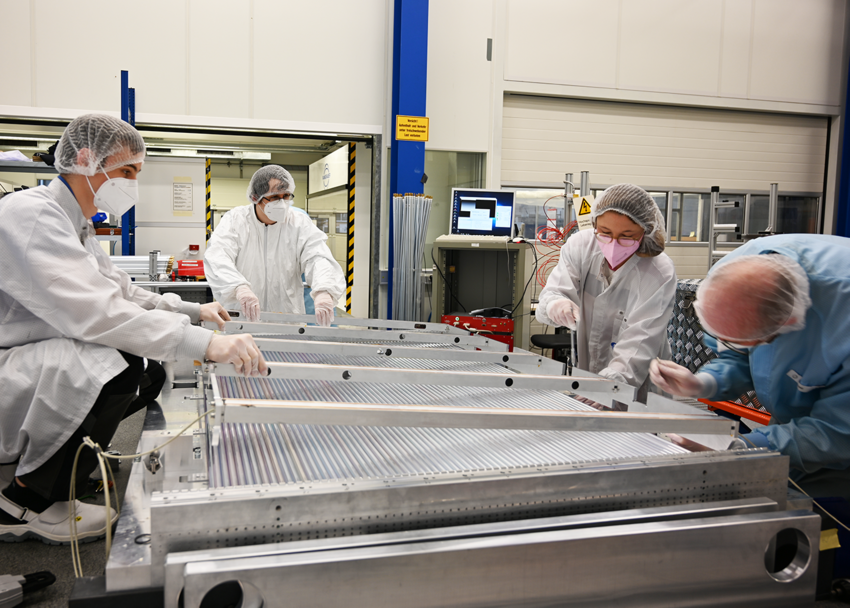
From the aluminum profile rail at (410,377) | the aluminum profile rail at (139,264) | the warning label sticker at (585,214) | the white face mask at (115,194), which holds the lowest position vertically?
the aluminum profile rail at (410,377)

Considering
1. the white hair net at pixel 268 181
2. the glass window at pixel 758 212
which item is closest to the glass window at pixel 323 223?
the white hair net at pixel 268 181

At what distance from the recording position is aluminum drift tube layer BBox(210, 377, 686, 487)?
110cm

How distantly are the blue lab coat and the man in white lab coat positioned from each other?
55.7 inches

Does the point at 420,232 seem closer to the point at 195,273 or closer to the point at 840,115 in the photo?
the point at 195,273

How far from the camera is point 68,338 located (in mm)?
1898

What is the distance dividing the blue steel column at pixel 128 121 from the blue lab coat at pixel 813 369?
4.96 m

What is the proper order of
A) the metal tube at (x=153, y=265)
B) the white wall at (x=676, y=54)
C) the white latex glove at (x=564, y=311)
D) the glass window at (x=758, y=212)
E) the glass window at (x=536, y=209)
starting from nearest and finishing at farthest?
the white latex glove at (x=564, y=311) → the metal tube at (x=153, y=265) → the white wall at (x=676, y=54) → the glass window at (x=536, y=209) → the glass window at (x=758, y=212)

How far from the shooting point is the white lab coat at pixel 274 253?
3225 millimetres

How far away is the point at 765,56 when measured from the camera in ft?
21.9

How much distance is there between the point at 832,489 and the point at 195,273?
4.31 metres

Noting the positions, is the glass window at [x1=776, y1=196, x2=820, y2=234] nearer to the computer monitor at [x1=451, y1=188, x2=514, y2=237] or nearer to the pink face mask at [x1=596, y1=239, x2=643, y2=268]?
the computer monitor at [x1=451, y1=188, x2=514, y2=237]

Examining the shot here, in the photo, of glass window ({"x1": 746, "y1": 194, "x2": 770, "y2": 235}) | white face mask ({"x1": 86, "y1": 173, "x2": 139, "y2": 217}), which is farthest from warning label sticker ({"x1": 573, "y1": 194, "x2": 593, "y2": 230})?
glass window ({"x1": 746, "y1": 194, "x2": 770, "y2": 235})

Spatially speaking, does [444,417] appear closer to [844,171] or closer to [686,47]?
[686,47]

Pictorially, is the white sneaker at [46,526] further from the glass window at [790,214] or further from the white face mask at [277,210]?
the glass window at [790,214]
